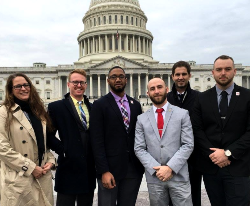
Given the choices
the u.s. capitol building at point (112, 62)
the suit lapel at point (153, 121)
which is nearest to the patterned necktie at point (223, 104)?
the suit lapel at point (153, 121)

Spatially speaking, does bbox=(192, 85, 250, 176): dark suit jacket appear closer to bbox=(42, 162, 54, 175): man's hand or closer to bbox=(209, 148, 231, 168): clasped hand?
bbox=(209, 148, 231, 168): clasped hand

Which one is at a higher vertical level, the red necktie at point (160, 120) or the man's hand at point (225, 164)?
the red necktie at point (160, 120)

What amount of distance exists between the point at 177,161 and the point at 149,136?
776 mm

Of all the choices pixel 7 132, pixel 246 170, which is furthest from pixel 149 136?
pixel 7 132

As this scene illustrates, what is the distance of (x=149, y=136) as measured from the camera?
18.9ft

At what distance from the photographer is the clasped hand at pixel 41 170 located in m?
5.42

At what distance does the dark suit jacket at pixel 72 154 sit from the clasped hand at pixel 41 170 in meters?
0.35

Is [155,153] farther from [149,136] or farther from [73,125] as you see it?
[73,125]

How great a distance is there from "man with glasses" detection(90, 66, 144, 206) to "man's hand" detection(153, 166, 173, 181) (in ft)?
2.30

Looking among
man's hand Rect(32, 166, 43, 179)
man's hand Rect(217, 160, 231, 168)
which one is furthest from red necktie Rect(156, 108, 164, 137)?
man's hand Rect(32, 166, 43, 179)

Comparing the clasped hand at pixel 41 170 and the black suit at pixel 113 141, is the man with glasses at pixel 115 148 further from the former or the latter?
the clasped hand at pixel 41 170

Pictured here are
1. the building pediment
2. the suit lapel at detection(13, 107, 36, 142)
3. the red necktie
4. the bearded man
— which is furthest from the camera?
the building pediment

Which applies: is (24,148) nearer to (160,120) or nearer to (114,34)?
(160,120)

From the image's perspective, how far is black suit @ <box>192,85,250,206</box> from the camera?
5484mm
